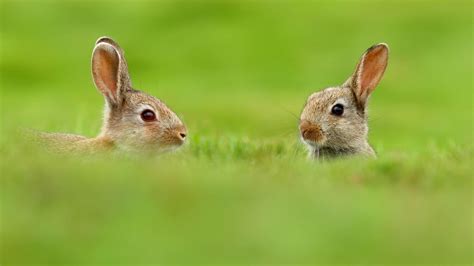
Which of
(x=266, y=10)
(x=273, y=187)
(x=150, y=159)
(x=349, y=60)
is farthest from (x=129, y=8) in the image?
(x=273, y=187)

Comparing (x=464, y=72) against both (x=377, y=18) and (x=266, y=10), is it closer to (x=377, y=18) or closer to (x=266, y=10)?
(x=377, y=18)

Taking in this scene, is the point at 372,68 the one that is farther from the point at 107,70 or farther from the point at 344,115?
the point at 107,70

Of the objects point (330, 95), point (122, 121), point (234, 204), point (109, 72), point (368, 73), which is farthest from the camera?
point (368, 73)

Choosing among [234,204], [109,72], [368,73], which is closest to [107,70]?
[109,72]

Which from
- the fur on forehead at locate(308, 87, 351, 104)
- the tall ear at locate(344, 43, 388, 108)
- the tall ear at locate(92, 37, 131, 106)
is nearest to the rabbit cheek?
the fur on forehead at locate(308, 87, 351, 104)

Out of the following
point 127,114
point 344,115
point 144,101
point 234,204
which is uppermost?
point 344,115

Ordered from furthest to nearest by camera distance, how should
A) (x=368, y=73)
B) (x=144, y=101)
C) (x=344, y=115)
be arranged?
(x=368, y=73) → (x=344, y=115) → (x=144, y=101)
